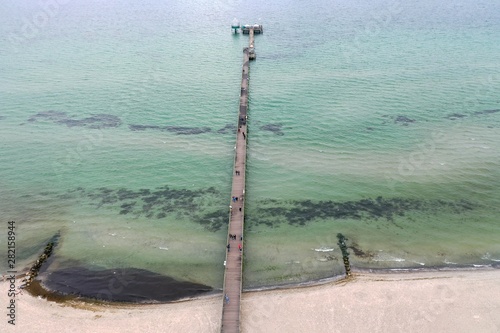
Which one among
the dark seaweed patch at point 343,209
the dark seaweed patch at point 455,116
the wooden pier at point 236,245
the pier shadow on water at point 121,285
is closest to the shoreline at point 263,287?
the pier shadow on water at point 121,285

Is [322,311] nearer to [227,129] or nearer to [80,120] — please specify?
[227,129]

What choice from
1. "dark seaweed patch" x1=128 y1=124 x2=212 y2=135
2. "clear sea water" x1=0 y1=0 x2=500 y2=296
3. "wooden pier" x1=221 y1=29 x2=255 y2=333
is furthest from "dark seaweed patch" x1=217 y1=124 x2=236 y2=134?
"dark seaweed patch" x1=128 y1=124 x2=212 y2=135

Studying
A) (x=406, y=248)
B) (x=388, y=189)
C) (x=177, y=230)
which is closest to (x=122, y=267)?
(x=177, y=230)

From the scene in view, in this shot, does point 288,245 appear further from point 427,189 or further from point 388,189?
point 427,189

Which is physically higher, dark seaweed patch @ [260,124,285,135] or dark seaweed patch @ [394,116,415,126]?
dark seaweed patch @ [394,116,415,126]

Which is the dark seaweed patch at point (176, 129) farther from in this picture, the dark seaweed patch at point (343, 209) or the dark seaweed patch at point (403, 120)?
the dark seaweed patch at point (403, 120)

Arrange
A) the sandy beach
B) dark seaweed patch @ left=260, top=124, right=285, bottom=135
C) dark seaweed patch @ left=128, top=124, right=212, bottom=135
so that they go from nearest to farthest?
the sandy beach
dark seaweed patch @ left=260, top=124, right=285, bottom=135
dark seaweed patch @ left=128, top=124, right=212, bottom=135

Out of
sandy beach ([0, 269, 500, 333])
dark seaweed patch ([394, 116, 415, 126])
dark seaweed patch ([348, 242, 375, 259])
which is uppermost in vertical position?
dark seaweed patch ([394, 116, 415, 126])

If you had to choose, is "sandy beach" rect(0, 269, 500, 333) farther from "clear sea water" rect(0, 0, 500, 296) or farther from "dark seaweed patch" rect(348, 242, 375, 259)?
"dark seaweed patch" rect(348, 242, 375, 259)
